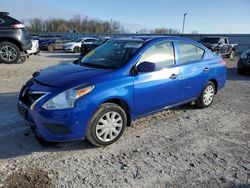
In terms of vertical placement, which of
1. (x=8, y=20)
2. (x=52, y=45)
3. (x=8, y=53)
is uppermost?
(x=8, y=20)

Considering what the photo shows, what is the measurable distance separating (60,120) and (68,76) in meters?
0.77

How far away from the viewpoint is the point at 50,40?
27.6m

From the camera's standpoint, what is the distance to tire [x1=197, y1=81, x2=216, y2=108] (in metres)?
6.11

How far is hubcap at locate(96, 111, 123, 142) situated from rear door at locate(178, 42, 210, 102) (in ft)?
5.46

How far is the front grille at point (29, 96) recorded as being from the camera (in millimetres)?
3955

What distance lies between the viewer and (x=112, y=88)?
4.12 m

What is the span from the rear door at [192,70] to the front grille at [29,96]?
268cm

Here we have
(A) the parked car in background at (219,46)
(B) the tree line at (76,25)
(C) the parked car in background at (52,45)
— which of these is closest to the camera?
(A) the parked car in background at (219,46)

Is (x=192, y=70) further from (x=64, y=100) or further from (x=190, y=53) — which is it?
(x=64, y=100)

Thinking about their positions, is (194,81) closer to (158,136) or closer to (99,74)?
(158,136)

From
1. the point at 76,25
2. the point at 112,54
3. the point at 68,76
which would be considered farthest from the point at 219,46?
the point at 76,25

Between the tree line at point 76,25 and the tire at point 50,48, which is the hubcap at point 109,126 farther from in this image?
the tree line at point 76,25

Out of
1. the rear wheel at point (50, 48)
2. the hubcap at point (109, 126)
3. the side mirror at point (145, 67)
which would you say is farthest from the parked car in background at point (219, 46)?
the hubcap at point (109, 126)

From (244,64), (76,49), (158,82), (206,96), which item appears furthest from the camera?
(76,49)
